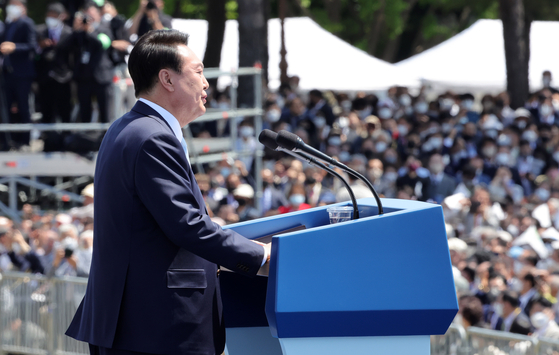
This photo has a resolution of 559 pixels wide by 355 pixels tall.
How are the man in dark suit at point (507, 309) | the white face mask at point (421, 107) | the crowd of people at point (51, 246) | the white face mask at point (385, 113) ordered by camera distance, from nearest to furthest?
the man in dark suit at point (507, 309), the crowd of people at point (51, 246), the white face mask at point (385, 113), the white face mask at point (421, 107)

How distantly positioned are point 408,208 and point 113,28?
7342 mm

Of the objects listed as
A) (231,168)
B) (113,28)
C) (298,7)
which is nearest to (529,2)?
(298,7)

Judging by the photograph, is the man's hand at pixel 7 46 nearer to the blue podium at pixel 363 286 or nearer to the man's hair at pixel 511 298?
the man's hair at pixel 511 298

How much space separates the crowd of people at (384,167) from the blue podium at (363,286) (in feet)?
13.3

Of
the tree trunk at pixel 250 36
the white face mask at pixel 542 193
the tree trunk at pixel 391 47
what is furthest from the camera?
the tree trunk at pixel 391 47

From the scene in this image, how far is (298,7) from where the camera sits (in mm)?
28734

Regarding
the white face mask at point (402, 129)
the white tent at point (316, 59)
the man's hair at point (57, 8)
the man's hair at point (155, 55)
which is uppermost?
the man's hair at point (57, 8)

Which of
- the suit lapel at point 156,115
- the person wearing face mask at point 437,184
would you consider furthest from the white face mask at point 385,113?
the suit lapel at point 156,115

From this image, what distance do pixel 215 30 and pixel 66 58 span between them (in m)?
10.8

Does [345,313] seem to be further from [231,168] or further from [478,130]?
[478,130]

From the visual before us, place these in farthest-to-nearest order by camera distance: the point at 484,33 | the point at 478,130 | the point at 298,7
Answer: the point at 298,7, the point at 484,33, the point at 478,130

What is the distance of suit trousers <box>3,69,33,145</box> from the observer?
1016 centimetres

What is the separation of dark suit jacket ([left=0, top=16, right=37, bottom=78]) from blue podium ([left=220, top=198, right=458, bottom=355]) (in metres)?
7.87

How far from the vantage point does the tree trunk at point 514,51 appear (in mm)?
18328
